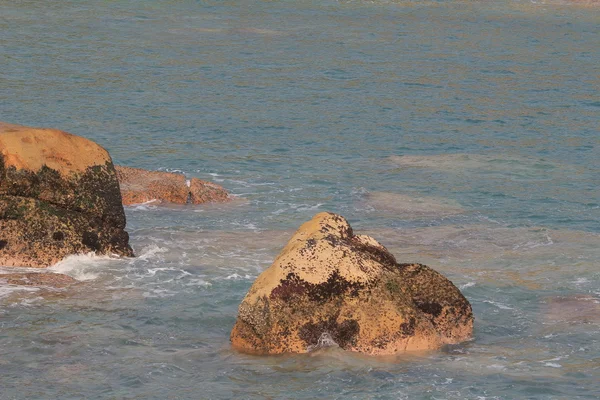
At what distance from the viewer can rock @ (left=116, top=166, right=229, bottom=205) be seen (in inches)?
1331

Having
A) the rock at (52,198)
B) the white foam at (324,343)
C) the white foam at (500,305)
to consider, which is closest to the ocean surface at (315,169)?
the white foam at (500,305)

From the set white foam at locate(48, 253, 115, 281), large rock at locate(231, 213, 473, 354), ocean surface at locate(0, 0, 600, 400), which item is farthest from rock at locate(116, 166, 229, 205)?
large rock at locate(231, 213, 473, 354)

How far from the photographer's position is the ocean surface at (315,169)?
21219 mm

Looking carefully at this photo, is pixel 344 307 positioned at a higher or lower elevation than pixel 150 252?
higher

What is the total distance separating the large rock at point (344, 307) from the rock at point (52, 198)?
6.05 m

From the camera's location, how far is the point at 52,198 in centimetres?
2653

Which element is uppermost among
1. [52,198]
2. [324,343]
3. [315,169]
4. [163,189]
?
[52,198]

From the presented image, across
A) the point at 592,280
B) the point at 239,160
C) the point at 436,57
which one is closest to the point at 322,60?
the point at 436,57

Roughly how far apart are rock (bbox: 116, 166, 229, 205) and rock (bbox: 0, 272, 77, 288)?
7750 mm

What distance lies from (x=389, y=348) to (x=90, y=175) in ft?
29.4

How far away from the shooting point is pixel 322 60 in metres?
61.1

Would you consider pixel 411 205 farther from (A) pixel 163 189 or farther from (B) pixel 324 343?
(B) pixel 324 343

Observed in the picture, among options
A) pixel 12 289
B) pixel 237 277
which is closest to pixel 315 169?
pixel 237 277

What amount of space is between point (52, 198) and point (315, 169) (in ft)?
48.6
